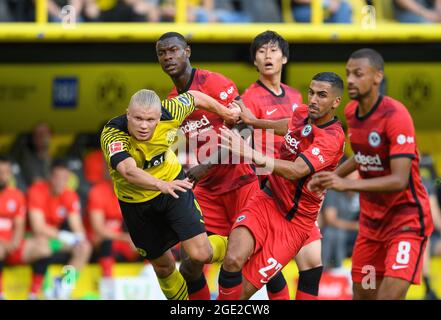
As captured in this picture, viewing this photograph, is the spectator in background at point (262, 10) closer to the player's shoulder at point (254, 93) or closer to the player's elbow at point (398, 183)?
the player's shoulder at point (254, 93)

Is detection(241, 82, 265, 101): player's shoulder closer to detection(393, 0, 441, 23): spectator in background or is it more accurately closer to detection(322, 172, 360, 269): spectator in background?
detection(322, 172, 360, 269): spectator in background

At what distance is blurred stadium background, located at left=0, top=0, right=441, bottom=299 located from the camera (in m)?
13.2

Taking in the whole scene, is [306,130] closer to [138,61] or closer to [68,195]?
[68,195]

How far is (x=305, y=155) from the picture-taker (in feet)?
28.5

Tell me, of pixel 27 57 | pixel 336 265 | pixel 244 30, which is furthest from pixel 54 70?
pixel 336 265

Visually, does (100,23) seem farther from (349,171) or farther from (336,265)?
(349,171)

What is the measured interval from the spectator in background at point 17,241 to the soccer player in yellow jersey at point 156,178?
13.6 feet

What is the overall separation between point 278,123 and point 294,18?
447 cm

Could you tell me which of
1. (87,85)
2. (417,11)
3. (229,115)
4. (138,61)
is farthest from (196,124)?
(87,85)

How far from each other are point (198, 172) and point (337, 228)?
4510 mm

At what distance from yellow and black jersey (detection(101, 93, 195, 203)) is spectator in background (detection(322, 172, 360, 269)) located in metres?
4.86

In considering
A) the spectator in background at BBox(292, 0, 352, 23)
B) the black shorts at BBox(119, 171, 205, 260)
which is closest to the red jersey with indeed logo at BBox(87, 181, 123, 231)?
the spectator in background at BBox(292, 0, 352, 23)

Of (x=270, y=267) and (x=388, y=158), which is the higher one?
(x=388, y=158)
